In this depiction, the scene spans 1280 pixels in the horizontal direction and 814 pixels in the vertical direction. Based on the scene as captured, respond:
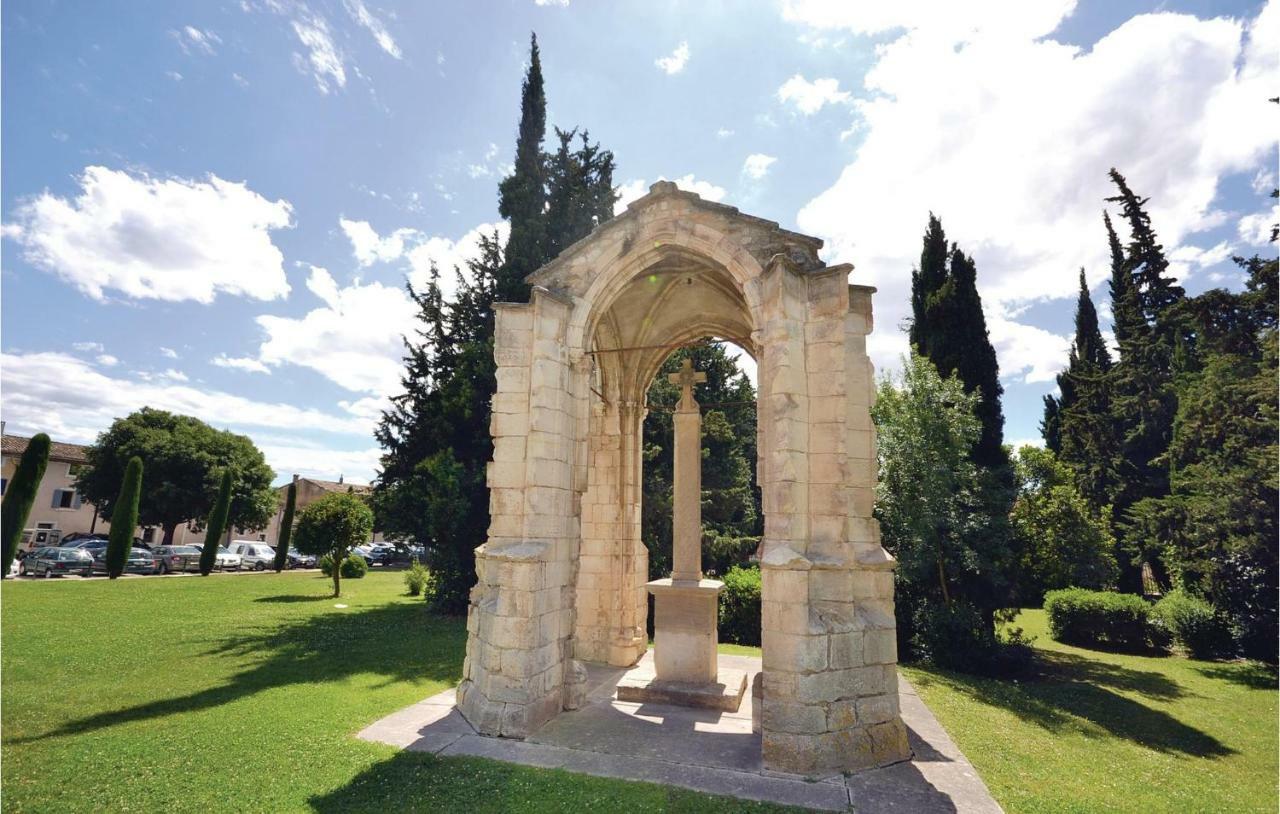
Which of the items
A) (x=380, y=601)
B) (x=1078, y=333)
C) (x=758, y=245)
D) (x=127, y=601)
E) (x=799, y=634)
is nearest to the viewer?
(x=799, y=634)

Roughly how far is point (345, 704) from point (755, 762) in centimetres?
A: 553

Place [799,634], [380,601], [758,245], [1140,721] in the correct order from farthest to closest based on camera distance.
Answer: [380,601], [1140,721], [758,245], [799,634]

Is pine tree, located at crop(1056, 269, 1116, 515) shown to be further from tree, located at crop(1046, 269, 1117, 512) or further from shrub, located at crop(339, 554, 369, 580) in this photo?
shrub, located at crop(339, 554, 369, 580)

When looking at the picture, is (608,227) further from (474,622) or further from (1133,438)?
(1133,438)

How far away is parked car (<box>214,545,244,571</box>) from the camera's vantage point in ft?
102

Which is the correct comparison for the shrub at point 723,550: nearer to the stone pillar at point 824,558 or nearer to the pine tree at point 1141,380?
the stone pillar at point 824,558

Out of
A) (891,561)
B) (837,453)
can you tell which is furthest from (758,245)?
(891,561)

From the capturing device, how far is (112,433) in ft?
108

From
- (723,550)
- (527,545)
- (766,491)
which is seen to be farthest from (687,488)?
(723,550)

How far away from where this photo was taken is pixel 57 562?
24453 mm

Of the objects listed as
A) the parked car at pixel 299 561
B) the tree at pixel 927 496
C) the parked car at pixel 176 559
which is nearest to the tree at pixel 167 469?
the parked car at pixel 176 559

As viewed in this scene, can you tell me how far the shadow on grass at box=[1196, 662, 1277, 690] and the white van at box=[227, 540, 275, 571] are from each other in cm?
4064

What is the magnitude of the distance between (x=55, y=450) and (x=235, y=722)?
4467 cm

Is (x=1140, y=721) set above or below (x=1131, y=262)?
below
